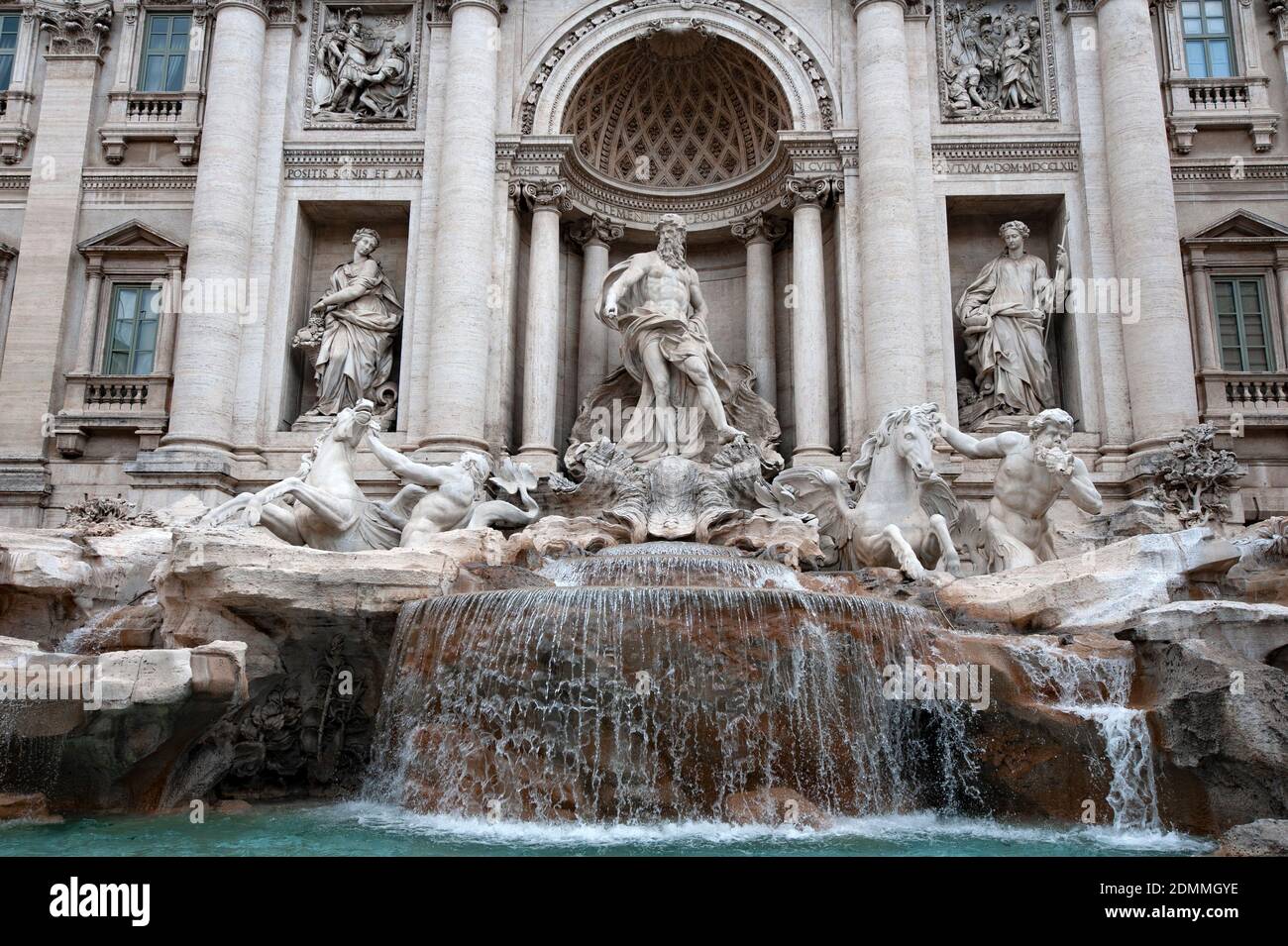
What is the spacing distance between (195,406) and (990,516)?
1118 cm

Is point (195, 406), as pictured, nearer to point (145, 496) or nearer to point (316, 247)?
point (145, 496)

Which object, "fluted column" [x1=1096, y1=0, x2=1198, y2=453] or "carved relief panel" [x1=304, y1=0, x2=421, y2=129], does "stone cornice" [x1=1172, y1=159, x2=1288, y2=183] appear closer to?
"fluted column" [x1=1096, y1=0, x2=1198, y2=453]

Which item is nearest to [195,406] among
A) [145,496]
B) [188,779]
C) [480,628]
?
[145,496]

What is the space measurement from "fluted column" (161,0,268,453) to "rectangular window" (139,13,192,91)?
1333 millimetres

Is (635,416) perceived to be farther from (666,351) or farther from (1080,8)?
(1080,8)

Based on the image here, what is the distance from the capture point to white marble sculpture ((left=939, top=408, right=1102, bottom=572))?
34.7 ft

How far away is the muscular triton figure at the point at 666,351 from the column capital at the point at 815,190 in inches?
80.5

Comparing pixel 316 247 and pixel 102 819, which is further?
pixel 316 247

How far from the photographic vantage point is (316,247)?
17.3 m

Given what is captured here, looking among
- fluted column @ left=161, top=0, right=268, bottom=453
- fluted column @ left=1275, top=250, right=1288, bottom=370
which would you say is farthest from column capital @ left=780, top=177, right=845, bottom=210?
fluted column @ left=161, top=0, right=268, bottom=453

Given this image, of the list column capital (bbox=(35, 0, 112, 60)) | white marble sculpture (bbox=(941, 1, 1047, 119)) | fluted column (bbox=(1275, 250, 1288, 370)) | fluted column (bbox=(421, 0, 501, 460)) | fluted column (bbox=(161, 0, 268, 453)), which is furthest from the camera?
column capital (bbox=(35, 0, 112, 60))

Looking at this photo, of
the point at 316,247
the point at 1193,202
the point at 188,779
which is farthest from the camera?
the point at 316,247

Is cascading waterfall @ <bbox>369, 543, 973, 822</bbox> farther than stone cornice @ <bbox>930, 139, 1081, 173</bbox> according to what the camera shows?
No

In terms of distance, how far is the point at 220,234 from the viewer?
15.6 metres
